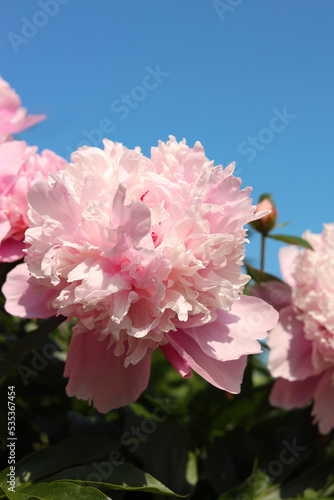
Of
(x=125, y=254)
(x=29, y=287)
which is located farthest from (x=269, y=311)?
(x=29, y=287)

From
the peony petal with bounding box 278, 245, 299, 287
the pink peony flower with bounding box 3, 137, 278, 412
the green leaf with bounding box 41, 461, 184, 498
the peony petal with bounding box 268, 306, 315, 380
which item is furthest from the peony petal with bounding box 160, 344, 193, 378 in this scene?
the peony petal with bounding box 278, 245, 299, 287

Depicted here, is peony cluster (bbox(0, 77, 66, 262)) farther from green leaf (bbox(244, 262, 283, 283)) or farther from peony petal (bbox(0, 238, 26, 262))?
green leaf (bbox(244, 262, 283, 283))

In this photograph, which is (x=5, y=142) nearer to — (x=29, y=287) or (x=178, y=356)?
(x=29, y=287)

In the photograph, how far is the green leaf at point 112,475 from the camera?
2.23 ft

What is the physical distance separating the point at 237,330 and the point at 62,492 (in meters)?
0.30

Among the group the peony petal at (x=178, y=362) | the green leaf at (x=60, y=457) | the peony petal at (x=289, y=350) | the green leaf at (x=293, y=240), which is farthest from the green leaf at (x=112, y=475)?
the green leaf at (x=293, y=240)

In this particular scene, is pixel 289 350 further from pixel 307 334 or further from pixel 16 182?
pixel 16 182

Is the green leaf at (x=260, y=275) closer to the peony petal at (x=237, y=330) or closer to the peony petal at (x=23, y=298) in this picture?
the peony petal at (x=237, y=330)

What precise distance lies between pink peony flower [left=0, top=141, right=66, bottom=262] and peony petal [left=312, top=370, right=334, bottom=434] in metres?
0.60

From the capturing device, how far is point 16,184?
886 mm

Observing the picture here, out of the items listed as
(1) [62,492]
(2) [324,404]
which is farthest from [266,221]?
(1) [62,492]

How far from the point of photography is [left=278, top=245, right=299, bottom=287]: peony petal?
1.06 metres

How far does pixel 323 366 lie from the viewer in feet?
3.18

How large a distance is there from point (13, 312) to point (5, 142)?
0.36 metres
